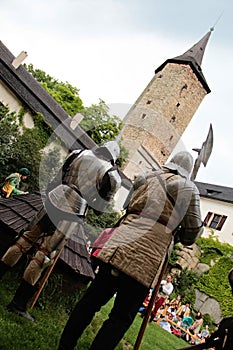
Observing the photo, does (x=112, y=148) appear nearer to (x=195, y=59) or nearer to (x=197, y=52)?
(x=195, y=59)

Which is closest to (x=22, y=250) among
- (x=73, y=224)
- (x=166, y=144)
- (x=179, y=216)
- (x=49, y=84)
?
(x=73, y=224)

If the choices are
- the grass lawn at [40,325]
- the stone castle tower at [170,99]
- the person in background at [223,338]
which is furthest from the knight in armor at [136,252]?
the stone castle tower at [170,99]

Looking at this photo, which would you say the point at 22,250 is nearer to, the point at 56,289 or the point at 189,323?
the point at 56,289

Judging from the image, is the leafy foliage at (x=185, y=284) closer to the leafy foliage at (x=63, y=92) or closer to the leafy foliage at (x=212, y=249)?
the leafy foliage at (x=212, y=249)

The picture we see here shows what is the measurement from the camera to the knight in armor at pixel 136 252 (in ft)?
8.86

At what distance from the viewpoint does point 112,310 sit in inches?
108

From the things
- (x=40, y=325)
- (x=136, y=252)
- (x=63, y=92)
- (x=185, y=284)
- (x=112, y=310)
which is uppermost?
(x=63, y=92)

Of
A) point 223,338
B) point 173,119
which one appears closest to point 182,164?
point 223,338

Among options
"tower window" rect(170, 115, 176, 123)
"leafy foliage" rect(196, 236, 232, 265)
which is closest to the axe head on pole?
"leafy foliage" rect(196, 236, 232, 265)

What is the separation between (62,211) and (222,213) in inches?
1068

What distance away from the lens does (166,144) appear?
1374 inches

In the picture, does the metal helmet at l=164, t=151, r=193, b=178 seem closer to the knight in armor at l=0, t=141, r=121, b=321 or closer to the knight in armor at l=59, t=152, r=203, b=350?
the knight in armor at l=59, t=152, r=203, b=350

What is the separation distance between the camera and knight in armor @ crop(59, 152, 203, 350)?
2701 millimetres

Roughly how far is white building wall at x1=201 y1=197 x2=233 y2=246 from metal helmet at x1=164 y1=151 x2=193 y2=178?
81.6 ft
